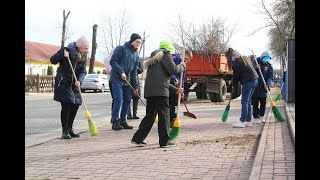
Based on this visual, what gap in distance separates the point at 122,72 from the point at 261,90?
345 cm

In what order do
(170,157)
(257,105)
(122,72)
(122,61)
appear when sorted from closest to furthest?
(170,157)
(122,72)
(122,61)
(257,105)

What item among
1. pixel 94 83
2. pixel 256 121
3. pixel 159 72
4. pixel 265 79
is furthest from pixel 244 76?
pixel 94 83

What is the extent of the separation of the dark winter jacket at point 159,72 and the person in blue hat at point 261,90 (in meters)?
3.70

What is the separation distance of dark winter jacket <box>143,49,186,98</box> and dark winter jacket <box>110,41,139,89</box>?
1631 millimetres

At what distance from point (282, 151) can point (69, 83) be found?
12.4 feet

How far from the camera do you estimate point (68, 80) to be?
7.39 metres

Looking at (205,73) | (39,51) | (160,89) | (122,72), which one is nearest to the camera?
(160,89)

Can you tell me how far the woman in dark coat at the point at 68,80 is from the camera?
7.29m

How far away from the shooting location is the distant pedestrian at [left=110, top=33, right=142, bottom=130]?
8110mm

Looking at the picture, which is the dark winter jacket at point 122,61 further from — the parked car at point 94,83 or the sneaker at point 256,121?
the parked car at point 94,83

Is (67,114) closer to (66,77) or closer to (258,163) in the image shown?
(66,77)

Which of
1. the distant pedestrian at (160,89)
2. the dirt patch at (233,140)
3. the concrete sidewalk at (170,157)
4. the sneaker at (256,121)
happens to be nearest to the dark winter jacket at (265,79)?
the sneaker at (256,121)
